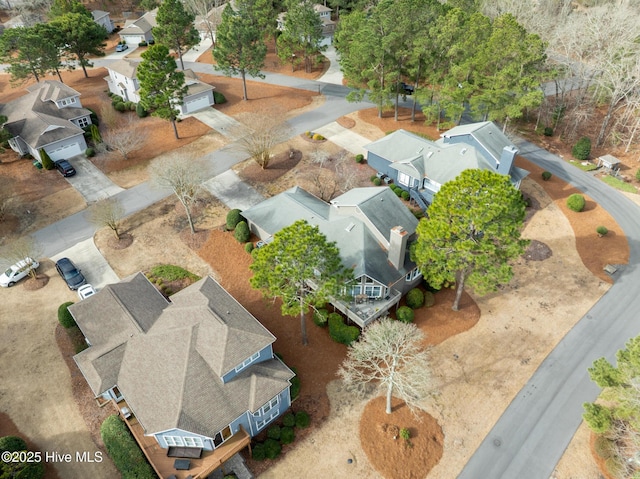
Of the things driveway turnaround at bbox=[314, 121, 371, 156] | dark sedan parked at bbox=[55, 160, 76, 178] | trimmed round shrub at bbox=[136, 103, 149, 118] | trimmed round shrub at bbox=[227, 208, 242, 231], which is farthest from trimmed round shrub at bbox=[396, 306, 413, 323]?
trimmed round shrub at bbox=[136, 103, 149, 118]

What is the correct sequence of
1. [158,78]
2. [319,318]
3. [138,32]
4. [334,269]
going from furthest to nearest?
[138,32]
[158,78]
[319,318]
[334,269]

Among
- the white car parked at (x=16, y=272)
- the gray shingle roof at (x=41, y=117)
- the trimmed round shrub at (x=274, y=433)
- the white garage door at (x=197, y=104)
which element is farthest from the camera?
the white garage door at (x=197, y=104)

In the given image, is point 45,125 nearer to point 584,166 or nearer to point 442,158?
point 442,158

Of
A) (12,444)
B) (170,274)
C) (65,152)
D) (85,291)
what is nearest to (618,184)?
(170,274)

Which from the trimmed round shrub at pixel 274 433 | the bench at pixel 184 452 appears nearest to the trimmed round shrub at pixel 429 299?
the trimmed round shrub at pixel 274 433

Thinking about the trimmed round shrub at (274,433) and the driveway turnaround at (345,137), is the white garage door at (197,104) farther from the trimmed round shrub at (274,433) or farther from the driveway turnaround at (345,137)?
the trimmed round shrub at (274,433)

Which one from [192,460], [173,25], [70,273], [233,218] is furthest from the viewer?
[173,25]
